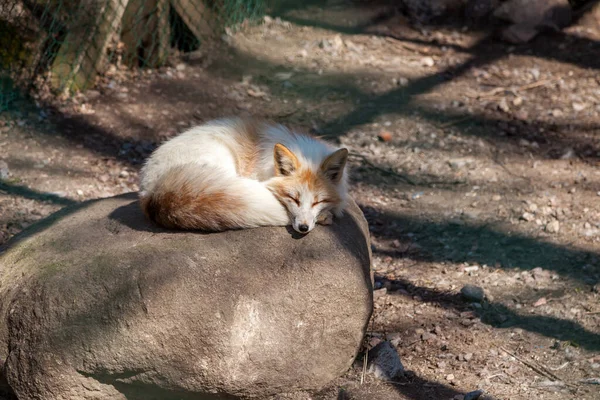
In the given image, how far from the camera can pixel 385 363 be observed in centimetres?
324

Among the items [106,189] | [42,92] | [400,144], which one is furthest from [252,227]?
[42,92]

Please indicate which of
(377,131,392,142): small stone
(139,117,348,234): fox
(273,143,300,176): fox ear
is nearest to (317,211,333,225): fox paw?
(139,117,348,234): fox

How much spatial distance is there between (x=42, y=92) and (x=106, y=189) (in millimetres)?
1381

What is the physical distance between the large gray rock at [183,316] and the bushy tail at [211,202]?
0.23ft

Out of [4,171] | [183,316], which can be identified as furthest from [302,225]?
[4,171]

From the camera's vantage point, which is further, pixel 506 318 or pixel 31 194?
pixel 31 194

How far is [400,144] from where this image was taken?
18.4 feet

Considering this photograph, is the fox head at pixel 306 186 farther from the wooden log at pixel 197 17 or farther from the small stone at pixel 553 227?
the wooden log at pixel 197 17

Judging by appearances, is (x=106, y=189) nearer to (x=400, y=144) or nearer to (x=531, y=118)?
(x=400, y=144)

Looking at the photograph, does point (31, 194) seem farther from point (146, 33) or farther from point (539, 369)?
point (539, 369)

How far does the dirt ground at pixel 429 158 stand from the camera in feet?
11.6

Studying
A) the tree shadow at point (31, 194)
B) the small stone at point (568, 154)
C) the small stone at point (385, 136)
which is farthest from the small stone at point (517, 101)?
the tree shadow at point (31, 194)

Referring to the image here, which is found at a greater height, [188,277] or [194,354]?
[188,277]

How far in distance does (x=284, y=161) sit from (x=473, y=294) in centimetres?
145
